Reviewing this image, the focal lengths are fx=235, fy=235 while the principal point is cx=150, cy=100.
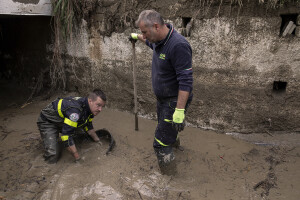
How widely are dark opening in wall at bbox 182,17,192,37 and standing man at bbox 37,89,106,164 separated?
1523mm

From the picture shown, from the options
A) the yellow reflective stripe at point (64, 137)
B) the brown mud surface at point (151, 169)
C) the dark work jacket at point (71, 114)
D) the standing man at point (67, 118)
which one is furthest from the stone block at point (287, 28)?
the yellow reflective stripe at point (64, 137)

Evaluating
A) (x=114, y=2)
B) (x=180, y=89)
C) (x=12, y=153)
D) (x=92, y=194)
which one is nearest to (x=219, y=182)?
(x=180, y=89)

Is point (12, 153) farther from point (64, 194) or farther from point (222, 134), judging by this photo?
point (222, 134)

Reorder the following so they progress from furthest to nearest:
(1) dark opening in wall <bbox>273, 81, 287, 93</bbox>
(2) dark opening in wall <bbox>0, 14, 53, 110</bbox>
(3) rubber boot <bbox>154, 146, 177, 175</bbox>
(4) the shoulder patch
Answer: (2) dark opening in wall <bbox>0, 14, 53, 110</bbox> < (1) dark opening in wall <bbox>273, 81, 287, 93</bbox> < (4) the shoulder patch < (3) rubber boot <bbox>154, 146, 177, 175</bbox>

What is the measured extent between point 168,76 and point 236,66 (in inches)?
49.6

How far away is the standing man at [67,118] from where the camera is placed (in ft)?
9.09

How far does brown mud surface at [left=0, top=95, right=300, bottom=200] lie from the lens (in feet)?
8.17

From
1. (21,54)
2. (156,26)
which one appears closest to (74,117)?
(156,26)

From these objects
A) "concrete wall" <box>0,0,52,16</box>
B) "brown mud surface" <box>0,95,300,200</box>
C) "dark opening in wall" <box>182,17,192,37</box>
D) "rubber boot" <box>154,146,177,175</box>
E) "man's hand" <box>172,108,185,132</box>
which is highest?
"concrete wall" <box>0,0,52,16</box>

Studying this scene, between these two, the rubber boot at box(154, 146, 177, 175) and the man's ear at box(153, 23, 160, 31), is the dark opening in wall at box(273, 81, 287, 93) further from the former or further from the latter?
the man's ear at box(153, 23, 160, 31)

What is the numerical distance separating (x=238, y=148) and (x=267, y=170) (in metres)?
0.49

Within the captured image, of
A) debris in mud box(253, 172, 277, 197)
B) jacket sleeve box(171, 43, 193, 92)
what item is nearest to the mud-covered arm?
jacket sleeve box(171, 43, 193, 92)

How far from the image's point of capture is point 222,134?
11.6 ft

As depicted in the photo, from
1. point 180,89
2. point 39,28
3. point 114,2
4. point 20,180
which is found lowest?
point 20,180
